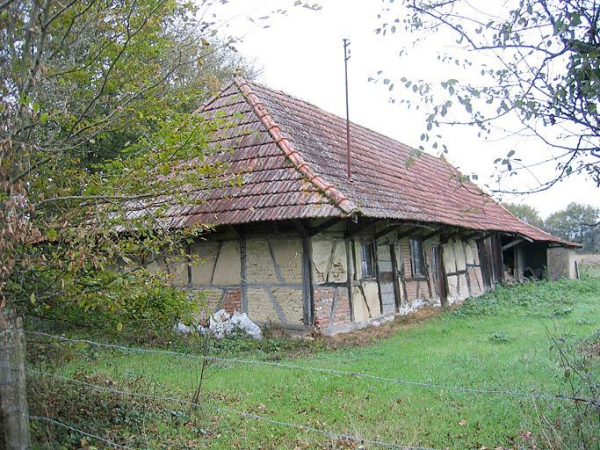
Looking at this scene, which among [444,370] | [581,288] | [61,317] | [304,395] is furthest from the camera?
[581,288]

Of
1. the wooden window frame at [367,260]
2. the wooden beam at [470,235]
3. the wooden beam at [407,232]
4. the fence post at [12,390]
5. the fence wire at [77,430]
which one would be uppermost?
the wooden beam at [407,232]

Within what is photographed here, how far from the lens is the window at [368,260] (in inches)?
467

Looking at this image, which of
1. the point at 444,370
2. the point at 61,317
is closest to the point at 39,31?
the point at 61,317

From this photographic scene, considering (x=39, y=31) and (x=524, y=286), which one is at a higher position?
A: (x=39, y=31)

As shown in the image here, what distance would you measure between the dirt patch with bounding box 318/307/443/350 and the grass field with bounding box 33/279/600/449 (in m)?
0.19

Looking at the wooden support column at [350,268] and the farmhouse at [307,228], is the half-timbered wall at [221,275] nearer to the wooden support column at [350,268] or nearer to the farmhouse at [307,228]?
the farmhouse at [307,228]

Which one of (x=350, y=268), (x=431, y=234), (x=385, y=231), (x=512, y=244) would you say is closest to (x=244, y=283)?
(x=350, y=268)

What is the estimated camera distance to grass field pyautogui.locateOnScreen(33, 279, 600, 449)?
16.6ft

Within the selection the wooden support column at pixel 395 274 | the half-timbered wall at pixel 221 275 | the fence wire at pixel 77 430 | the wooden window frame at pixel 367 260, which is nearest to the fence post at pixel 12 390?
the fence wire at pixel 77 430

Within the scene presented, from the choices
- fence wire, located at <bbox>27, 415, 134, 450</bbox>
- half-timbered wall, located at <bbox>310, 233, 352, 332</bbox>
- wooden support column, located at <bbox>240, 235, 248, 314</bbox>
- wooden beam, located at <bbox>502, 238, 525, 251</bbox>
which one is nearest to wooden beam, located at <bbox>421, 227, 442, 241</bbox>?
half-timbered wall, located at <bbox>310, 233, 352, 332</bbox>

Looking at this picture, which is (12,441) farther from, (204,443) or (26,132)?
(26,132)

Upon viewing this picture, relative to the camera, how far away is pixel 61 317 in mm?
4641

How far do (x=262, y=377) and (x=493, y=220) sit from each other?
13751 millimetres

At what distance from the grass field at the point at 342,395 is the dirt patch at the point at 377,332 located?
0.19 meters
